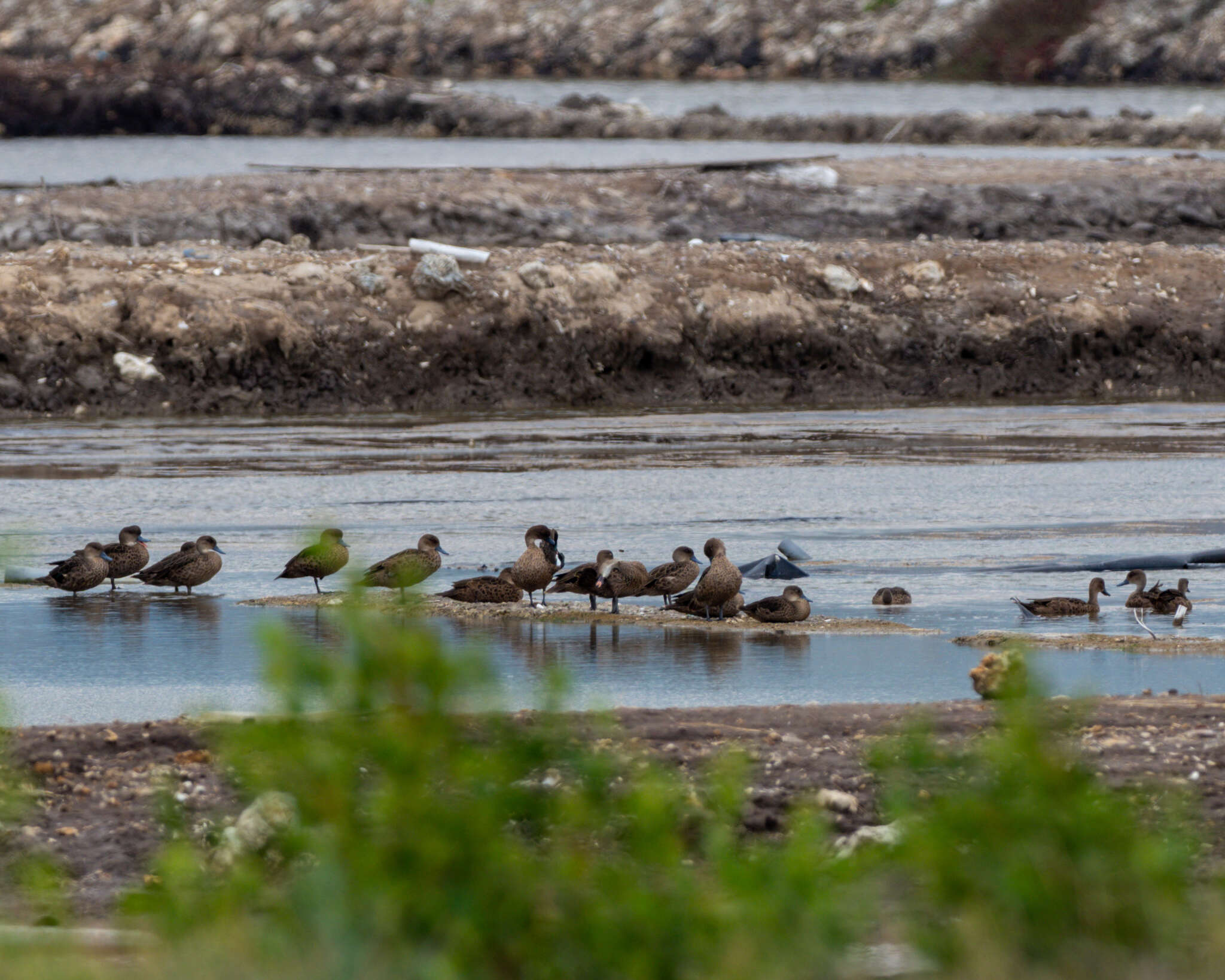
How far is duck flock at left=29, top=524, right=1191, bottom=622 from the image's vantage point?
10789 mm

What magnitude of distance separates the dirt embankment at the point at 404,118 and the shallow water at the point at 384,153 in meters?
0.72

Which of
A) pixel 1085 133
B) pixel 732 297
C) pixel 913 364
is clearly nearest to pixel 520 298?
pixel 732 297

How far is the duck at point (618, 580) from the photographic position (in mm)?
11031

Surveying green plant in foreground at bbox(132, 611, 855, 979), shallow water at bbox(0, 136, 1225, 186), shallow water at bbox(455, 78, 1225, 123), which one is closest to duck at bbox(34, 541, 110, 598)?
green plant in foreground at bbox(132, 611, 855, 979)

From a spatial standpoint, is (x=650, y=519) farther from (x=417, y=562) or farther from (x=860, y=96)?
(x=860, y=96)

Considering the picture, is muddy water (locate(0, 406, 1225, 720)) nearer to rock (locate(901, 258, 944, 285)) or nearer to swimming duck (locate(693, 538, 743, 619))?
swimming duck (locate(693, 538, 743, 619))

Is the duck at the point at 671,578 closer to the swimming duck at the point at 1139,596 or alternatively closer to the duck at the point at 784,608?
the duck at the point at 784,608

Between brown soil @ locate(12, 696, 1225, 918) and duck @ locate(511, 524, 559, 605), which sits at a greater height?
duck @ locate(511, 524, 559, 605)

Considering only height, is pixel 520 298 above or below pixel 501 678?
above

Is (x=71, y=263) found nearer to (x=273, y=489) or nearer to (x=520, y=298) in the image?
(x=520, y=298)

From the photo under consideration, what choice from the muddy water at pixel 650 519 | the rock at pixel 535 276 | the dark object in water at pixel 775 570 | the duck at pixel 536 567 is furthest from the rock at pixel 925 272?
the duck at pixel 536 567

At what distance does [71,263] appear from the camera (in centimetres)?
2377

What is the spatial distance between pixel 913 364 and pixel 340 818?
846 inches

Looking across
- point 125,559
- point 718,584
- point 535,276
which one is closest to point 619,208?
point 535,276
